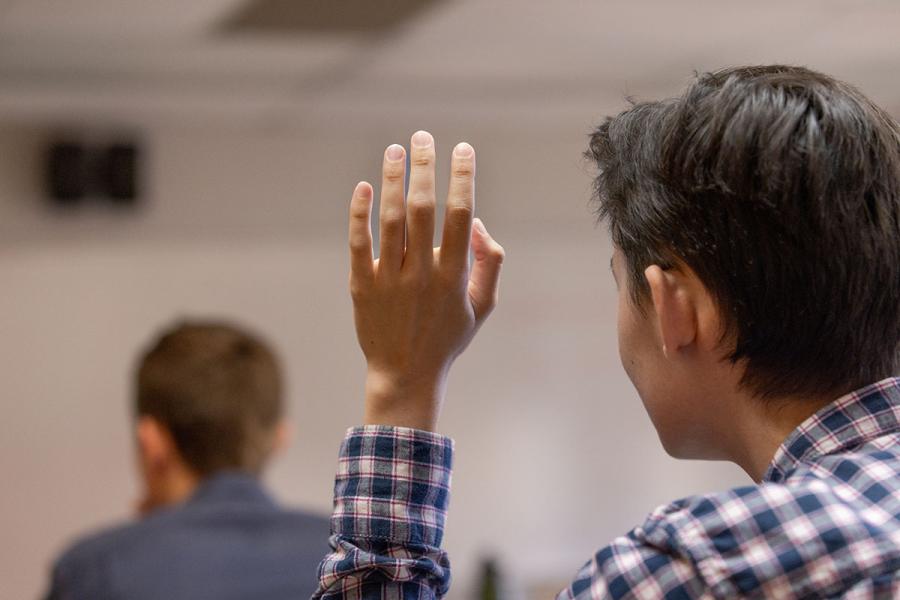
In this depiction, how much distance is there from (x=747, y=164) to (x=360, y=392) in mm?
3681

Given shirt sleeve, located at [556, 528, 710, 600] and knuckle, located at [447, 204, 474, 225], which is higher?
knuckle, located at [447, 204, 474, 225]

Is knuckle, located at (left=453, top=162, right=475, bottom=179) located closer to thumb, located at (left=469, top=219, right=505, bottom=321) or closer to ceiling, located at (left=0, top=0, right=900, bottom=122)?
thumb, located at (left=469, top=219, right=505, bottom=321)

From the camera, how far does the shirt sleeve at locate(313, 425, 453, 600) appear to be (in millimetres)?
758

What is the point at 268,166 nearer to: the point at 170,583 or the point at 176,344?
the point at 176,344

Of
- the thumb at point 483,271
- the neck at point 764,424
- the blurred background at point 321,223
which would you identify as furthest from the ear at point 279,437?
the neck at point 764,424

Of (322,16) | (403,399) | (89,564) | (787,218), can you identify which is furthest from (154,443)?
(787,218)

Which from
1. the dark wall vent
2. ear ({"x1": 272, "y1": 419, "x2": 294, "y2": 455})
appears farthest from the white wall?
ear ({"x1": 272, "y1": 419, "x2": 294, "y2": 455})

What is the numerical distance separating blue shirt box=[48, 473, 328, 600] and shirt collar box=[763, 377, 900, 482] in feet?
3.82

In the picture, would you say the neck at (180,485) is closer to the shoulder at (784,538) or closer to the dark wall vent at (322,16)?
the dark wall vent at (322,16)

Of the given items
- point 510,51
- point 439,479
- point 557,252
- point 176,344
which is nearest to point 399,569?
point 439,479

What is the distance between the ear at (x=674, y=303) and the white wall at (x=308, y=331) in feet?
9.86

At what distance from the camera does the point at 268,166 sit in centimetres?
429

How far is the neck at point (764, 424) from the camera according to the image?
0.74 m

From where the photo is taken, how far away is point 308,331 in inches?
168
